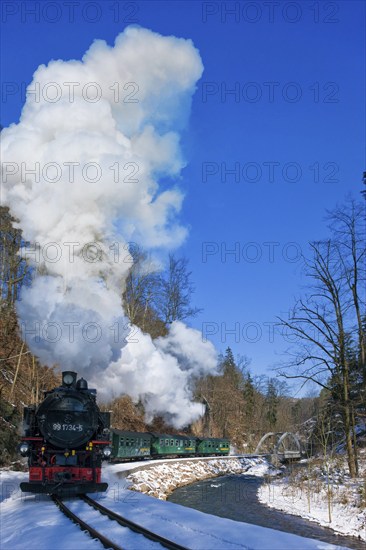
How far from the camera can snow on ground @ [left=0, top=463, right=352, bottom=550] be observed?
26.7 feet

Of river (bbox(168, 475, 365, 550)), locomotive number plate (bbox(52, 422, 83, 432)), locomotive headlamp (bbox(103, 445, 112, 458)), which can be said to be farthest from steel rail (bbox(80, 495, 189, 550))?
river (bbox(168, 475, 365, 550))

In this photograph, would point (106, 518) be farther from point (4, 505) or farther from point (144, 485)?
point (144, 485)

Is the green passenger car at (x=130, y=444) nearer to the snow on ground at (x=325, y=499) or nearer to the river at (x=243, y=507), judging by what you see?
the river at (x=243, y=507)

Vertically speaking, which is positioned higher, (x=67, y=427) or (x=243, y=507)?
(x=67, y=427)

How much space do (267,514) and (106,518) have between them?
10.0 m

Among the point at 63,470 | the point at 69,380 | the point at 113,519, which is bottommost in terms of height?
the point at 113,519

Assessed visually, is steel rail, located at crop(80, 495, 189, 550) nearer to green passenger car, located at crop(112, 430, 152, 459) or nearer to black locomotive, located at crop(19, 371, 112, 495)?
black locomotive, located at crop(19, 371, 112, 495)

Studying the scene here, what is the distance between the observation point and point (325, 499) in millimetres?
18828

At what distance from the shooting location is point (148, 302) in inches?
1689

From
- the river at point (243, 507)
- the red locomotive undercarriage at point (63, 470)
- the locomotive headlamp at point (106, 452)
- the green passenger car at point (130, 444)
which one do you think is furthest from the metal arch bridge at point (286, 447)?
the red locomotive undercarriage at point (63, 470)

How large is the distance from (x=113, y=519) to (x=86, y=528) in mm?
1152

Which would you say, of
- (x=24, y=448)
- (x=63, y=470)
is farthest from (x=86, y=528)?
(x=24, y=448)

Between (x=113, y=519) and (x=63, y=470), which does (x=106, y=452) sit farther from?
(x=113, y=519)

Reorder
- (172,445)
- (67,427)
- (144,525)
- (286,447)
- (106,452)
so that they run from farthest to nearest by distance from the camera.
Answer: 1. (286,447)
2. (172,445)
3. (106,452)
4. (67,427)
5. (144,525)
